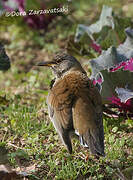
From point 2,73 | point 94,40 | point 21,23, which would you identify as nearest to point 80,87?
point 94,40

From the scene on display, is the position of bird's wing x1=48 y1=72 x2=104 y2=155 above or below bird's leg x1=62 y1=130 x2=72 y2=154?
above

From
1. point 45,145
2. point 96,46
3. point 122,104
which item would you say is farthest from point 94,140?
point 96,46

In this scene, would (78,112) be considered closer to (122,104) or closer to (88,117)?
(88,117)

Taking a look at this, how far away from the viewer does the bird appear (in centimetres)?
370

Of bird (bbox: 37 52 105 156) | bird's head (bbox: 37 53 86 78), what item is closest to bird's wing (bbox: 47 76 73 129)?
bird (bbox: 37 52 105 156)

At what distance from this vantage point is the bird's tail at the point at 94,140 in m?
3.62

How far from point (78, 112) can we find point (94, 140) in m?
0.30

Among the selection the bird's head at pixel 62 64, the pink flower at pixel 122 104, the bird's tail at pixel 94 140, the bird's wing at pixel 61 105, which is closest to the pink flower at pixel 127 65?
the pink flower at pixel 122 104

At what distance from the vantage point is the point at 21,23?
24.7 feet

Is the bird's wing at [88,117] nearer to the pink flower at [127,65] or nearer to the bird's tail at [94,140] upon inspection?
the bird's tail at [94,140]

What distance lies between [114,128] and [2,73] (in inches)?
100

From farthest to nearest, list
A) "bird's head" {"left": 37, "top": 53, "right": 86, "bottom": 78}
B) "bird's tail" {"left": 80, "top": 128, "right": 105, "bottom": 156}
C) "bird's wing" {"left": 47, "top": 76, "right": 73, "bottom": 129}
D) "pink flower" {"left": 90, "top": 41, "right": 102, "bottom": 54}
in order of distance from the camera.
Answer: "pink flower" {"left": 90, "top": 41, "right": 102, "bottom": 54}
"bird's head" {"left": 37, "top": 53, "right": 86, "bottom": 78}
"bird's wing" {"left": 47, "top": 76, "right": 73, "bottom": 129}
"bird's tail" {"left": 80, "top": 128, "right": 105, "bottom": 156}

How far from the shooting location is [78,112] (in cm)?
378

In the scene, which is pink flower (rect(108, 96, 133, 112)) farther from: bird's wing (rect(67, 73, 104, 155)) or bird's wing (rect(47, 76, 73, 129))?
bird's wing (rect(47, 76, 73, 129))
